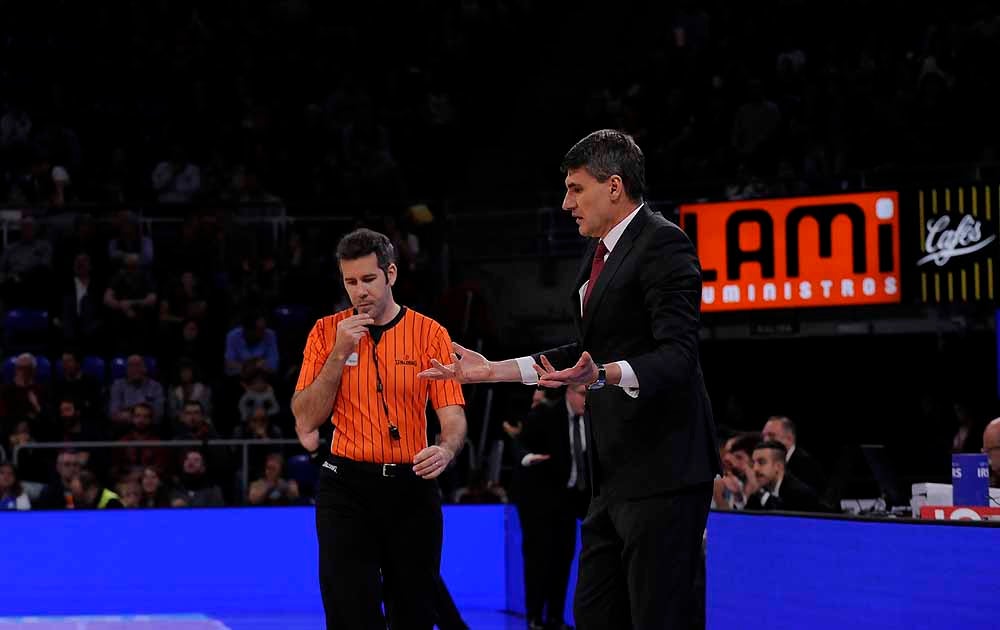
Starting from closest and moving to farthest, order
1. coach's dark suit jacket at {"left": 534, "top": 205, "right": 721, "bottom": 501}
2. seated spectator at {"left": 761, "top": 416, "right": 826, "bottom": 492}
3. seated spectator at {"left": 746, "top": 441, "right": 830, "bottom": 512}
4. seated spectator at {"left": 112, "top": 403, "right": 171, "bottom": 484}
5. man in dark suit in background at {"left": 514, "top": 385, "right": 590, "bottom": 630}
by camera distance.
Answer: coach's dark suit jacket at {"left": 534, "top": 205, "right": 721, "bottom": 501} → seated spectator at {"left": 746, "top": 441, "right": 830, "bottom": 512} → seated spectator at {"left": 761, "top": 416, "right": 826, "bottom": 492} → man in dark suit in background at {"left": 514, "top": 385, "right": 590, "bottom": 630} → seated spectator at {"left": 112, "top": 403, "right": 171, "bottom": 484}

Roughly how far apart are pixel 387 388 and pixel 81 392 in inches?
336

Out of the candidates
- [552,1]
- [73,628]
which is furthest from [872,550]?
[552,1]

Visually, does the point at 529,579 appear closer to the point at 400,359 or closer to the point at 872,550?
the point at 872,550

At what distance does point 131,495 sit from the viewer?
38.2 ft

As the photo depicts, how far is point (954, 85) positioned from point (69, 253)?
8.90m

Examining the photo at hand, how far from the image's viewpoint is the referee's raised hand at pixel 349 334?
5.11 metres

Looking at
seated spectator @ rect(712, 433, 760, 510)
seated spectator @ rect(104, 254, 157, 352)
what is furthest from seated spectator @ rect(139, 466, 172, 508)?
seated spectator @ rect(712, 433, 760, 510)

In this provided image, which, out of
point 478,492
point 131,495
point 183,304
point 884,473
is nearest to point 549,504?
point 478,492

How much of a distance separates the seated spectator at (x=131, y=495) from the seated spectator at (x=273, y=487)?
0.93 m

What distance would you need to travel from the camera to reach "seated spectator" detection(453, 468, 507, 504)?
40.2ft

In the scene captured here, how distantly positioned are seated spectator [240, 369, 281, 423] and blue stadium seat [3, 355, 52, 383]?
6.00ft

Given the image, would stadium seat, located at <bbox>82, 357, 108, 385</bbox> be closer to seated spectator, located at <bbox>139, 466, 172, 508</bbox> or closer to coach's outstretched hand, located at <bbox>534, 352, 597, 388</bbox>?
seated spectator, located at <bbox>139, 466, 172, 508</bbox>

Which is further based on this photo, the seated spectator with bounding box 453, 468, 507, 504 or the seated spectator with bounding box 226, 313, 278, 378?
the seated spectator with bounding box 226, 313, 278, 378

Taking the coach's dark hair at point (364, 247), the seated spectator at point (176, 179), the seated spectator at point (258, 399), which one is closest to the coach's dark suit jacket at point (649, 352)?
the coach's dark hair at point (364, 247)
